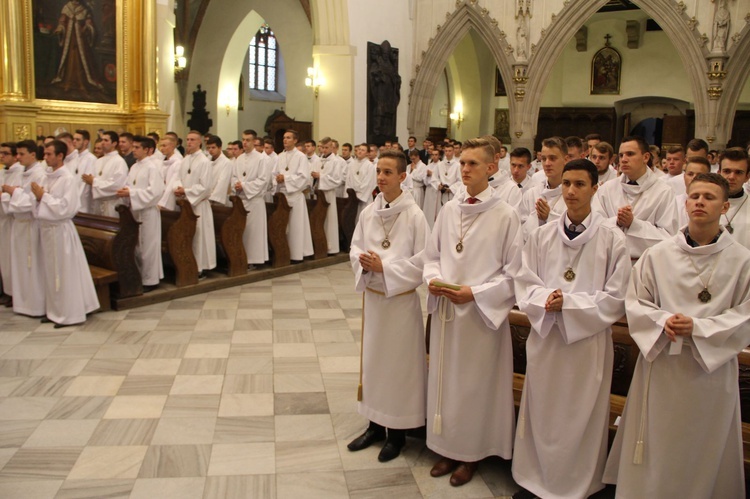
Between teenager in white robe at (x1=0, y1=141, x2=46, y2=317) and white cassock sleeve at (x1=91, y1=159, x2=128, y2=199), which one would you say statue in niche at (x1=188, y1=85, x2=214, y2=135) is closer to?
white cassock sleeve at (x1=91, y1=159, x2=128, y2=199)

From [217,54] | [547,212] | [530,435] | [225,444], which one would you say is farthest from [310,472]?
[217,54]

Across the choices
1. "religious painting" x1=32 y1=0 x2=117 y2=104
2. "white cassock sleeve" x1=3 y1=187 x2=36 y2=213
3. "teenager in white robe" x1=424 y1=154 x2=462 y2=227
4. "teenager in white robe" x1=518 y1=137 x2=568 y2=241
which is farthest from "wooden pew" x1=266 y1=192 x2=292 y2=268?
"teenager in white robe" x1=518 y1=137 x2=568 y2=241

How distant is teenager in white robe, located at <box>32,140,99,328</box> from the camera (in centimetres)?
636

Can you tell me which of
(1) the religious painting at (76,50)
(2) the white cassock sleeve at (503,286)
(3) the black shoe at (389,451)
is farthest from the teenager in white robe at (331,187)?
(2) the white cassock sleeve at (503,286)

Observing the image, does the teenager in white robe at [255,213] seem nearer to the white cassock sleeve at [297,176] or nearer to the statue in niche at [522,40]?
the white cassock sleeve at [297,176]

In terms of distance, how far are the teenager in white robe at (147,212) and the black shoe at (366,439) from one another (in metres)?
4.45

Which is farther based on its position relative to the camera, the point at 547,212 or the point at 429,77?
the point at 429,77

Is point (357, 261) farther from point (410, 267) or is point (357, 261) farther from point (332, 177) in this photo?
point (332, 177)

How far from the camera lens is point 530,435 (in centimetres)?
338

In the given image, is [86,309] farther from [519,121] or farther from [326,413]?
[519,121]

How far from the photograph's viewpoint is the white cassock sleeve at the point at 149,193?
24.7ft

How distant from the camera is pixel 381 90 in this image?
50.8 feet

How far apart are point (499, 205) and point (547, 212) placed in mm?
1134

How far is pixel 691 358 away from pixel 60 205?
5.64 metres
